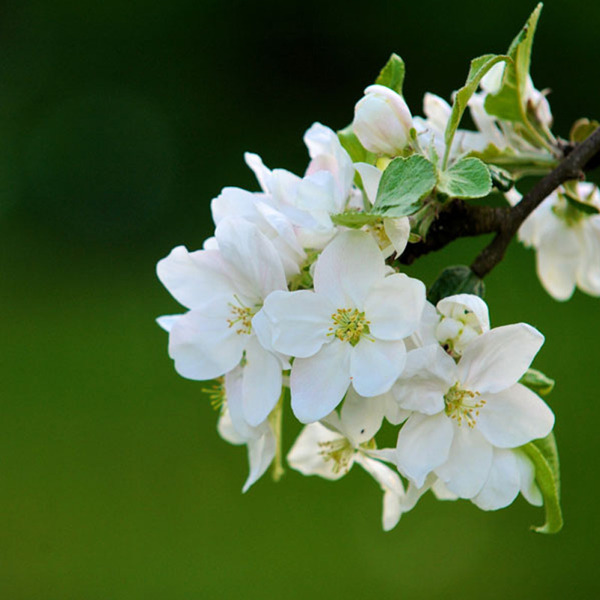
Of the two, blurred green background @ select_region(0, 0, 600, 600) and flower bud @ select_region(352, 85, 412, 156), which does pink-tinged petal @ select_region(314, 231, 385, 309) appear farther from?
blurred green background @ select_region(0, 0, 600, 600)

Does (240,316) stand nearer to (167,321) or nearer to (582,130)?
(167,321)

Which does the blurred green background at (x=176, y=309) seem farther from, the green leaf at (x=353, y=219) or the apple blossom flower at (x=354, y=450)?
the green leaf at (x=353, y=219)

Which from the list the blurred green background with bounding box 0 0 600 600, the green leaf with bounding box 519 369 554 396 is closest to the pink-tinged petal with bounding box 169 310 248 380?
the green leaf with bounding box 519 369 554 396

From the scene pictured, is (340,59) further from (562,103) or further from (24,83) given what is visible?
(24,83)

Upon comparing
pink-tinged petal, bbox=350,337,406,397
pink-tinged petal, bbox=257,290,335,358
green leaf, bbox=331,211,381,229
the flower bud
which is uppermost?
the flower bud

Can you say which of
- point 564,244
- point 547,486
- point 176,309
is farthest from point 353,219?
point 176,309

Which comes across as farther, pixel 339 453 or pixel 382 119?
pixel 339 453

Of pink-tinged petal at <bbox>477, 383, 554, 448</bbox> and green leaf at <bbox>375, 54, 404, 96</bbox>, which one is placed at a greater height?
green leaf at <bbox>375, 54, 404, 96</bbox>
